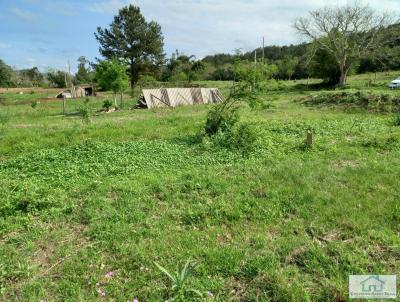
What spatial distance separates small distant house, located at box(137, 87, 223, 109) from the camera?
19.5m

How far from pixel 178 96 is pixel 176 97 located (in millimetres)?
281

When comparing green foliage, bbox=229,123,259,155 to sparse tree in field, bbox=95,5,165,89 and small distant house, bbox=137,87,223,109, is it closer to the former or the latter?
small distant house, bbox=137,87,223,109

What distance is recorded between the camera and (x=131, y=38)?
120 feet

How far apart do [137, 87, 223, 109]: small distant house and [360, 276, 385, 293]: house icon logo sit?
57.2ft

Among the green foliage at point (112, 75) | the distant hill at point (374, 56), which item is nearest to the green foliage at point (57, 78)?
the distant hill at point (374, 56)

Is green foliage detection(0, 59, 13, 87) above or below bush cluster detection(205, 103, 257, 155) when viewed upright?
above

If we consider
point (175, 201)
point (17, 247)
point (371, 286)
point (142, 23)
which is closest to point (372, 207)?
point (371, 286)

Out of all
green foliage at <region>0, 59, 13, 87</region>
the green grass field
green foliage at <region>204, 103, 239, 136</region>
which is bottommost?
the green grass field

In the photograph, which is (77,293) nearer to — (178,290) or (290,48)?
(178,290)

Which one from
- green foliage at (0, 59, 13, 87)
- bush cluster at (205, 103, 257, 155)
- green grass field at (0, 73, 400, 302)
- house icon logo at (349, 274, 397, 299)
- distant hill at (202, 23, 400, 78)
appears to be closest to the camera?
house icon logo at (349, 274, 397, 299)

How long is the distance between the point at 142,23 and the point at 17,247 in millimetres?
37348

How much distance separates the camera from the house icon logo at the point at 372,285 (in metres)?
2.54

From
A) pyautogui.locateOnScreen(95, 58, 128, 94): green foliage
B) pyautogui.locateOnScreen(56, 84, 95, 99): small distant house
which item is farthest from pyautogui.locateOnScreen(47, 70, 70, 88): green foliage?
pyautogui.locateOnScreen(95, 58, 128, 94): green foliage

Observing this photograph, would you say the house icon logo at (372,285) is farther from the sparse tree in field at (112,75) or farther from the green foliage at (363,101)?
the sparse tree in field at (112,75)
